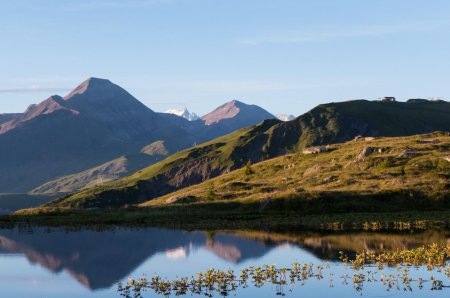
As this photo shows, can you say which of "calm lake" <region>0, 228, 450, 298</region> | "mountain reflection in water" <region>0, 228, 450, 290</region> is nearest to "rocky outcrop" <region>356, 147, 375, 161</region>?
"mountain reflection in water" <region>0, 228, 450, 290</region>

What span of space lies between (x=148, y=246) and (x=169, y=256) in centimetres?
1009

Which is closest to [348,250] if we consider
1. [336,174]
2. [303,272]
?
[303,272]

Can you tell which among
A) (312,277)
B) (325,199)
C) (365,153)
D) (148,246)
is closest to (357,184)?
(325,199)

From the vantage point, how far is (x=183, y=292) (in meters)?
54.1

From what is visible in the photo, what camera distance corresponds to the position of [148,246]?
285ft

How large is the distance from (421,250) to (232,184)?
110 m

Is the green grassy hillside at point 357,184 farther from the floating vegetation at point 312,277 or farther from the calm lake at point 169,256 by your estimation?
the floating vegetation at point 312,277

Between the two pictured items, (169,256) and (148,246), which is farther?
(148,246)

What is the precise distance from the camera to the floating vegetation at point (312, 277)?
→ 54.2 m

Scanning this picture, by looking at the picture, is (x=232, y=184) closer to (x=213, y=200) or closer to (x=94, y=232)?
(x=213, y=200)

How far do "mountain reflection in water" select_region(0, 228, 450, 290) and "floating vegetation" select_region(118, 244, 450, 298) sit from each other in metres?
5.75

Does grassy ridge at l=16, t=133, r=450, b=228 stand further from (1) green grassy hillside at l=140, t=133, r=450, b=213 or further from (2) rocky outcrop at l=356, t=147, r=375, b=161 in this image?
(2) rocky outcrop at l=356, t=147, r=375, b=161

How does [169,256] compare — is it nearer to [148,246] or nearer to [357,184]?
[148,246]

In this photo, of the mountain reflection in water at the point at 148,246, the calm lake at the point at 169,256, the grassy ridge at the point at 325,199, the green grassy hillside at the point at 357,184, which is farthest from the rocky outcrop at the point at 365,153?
the calm lake at the point at 169,256
